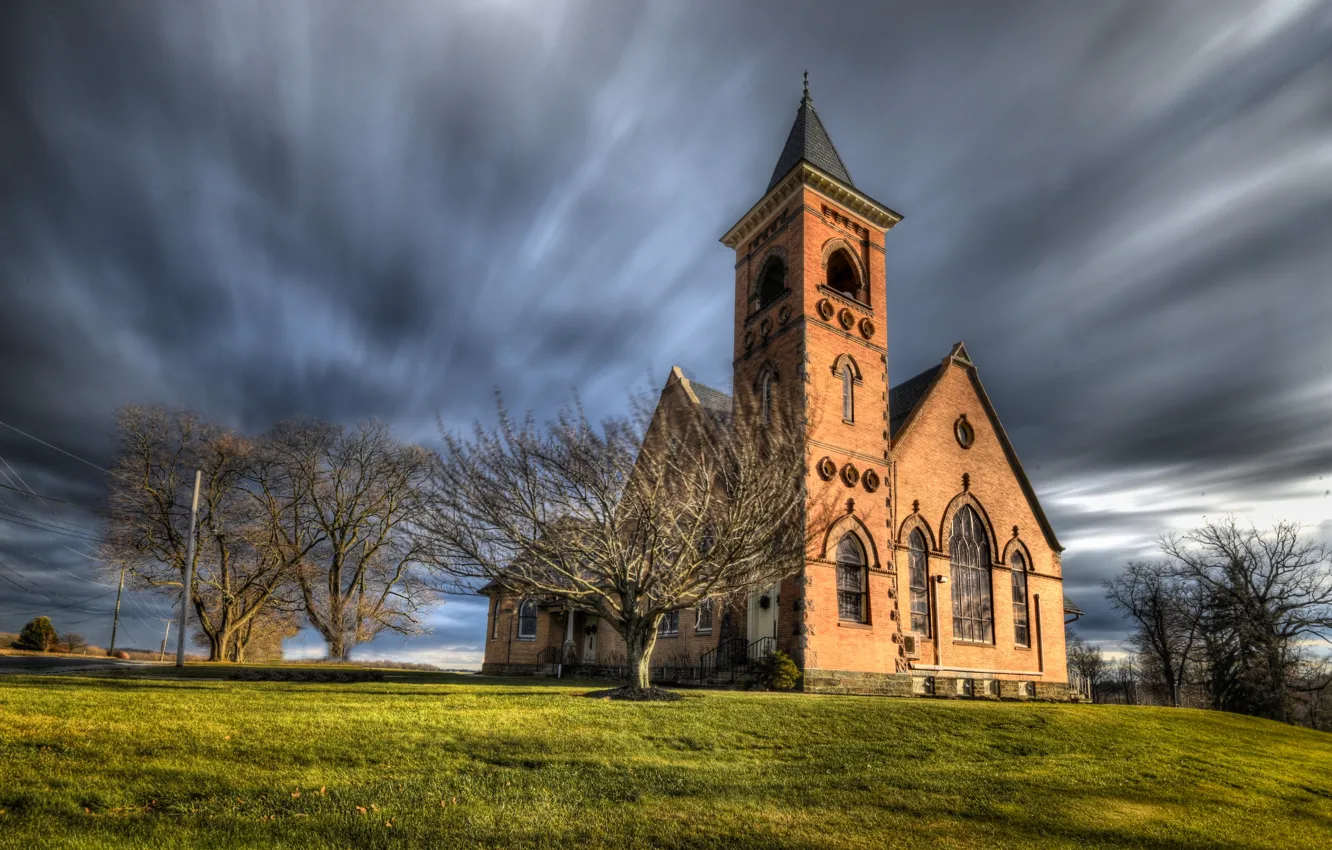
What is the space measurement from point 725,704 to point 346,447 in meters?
26.6

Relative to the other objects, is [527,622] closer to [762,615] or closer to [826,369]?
[762,615]

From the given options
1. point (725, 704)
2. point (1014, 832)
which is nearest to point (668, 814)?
point (1014, 832)

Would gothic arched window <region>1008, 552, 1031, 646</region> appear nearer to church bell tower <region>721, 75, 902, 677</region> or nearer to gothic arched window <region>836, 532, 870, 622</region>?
church bell tower <region>721, 75, 902, 677</region>

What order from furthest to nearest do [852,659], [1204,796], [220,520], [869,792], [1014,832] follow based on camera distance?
[220,520] → [852,659] → [1204,796] → [869,792] → [1014,832]

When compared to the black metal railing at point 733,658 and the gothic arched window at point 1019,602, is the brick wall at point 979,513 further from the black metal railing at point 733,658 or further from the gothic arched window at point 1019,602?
the black metal railing at point 733,658

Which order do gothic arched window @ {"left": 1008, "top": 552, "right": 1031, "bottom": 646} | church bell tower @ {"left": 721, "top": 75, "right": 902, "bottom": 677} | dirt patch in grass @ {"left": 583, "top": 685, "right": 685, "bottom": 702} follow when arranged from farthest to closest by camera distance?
gothic arched window @ {"left": 1008, "top": 552, "right": 1031, "bottom": 646}, church bell tower @ {"left": 721, "top": 75, "right": 902, "bottom": 677}, dirt patch in grass @ {"left": 583, "top": 685, "right": 685, "bottom": 702}

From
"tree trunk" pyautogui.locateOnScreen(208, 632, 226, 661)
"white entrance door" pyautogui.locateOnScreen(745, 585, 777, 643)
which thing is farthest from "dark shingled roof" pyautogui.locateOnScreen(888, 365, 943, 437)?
"tree trunk" pyautogui.locateOnScreen(208, 632, 226, 661)

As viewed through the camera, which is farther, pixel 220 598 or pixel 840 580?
pixel 220 598

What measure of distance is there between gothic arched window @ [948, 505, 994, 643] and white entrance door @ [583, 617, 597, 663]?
13305 mm

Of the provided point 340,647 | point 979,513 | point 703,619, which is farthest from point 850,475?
point 340,647

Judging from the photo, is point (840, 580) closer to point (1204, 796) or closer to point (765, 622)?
point (765, 622)

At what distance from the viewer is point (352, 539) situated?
1383 inches

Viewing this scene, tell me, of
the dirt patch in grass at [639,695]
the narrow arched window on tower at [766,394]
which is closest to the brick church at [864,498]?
the narrow arched window on tower at [766,394]

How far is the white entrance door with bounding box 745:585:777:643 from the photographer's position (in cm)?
2138
